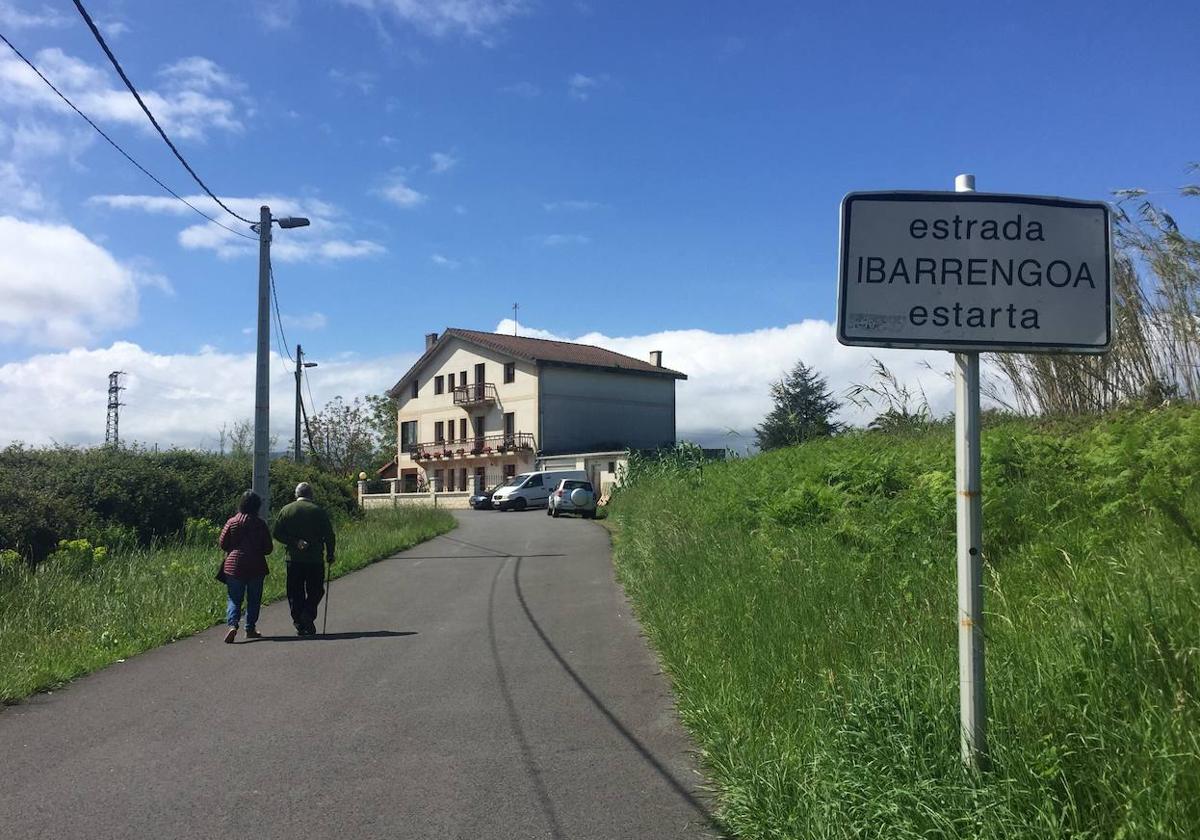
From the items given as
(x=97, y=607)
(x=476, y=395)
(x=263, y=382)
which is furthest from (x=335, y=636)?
(x=476, y=395)

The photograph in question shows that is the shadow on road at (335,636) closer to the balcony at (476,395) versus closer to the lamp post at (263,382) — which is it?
the lamp post at (263,382)

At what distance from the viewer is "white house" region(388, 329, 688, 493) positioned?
194ft

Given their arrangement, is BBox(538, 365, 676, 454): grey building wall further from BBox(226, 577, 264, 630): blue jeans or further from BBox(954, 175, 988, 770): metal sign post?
BBox(954, 175, 988, 770): metal sign post

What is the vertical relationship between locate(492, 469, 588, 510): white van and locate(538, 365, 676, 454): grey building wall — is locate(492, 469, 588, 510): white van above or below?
below

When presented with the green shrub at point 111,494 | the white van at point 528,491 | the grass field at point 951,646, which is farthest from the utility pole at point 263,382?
the white van at point 528,491

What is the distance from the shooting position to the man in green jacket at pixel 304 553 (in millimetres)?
11398

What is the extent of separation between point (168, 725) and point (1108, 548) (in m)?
6.33

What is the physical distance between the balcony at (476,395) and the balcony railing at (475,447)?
88.4 inches

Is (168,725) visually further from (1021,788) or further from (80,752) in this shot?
(1021,788)

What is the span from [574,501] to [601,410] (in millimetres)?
24960

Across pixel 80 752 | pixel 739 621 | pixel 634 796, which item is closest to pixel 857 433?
pixel 739 621

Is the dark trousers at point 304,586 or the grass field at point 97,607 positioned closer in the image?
the grass field at point 97,607

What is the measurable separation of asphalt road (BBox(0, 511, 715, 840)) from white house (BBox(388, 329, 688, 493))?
43.4 meters

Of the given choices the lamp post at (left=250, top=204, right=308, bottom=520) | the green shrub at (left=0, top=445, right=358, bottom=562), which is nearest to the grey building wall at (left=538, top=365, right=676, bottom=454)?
the green shrub at (left=0, top=445, right=358, bottom=562)
